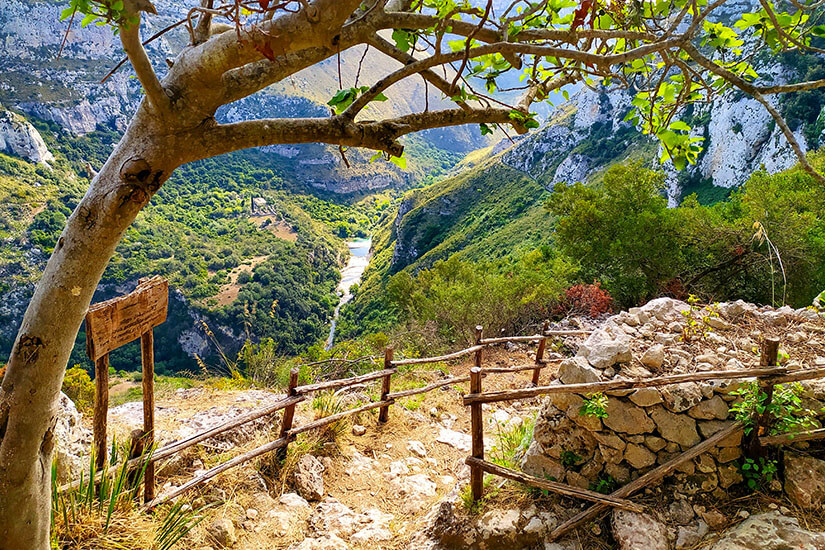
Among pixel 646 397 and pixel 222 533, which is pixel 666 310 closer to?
pixel 646 397

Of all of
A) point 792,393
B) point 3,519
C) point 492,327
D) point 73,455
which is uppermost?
point 3,519

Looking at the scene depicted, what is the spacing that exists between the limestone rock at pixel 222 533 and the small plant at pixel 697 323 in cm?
394

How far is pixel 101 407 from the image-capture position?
269cm

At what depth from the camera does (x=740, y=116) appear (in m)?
29.3

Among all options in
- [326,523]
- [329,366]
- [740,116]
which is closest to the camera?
[326,523]

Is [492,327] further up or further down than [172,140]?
further down

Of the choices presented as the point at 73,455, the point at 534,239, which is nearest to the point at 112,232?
the point at 73,455

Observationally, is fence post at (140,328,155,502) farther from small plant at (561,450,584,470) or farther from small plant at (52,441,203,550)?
small plant at (561,450,584,470)

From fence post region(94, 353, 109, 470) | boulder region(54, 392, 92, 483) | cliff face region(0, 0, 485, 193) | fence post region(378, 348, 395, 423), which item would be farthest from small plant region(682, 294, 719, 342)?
cliff face region(0, 0, 485, 193)

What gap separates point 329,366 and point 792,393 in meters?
7.30

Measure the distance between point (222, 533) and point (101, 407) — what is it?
128 centimetres

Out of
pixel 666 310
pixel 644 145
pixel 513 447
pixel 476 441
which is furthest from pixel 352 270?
pixel 476 441

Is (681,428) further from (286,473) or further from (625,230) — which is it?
(625,230)

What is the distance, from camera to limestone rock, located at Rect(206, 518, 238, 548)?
3.10 metres
